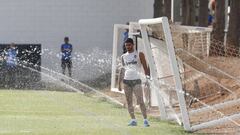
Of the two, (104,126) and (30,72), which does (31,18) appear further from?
(104,126)

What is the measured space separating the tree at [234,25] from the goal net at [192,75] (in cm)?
242

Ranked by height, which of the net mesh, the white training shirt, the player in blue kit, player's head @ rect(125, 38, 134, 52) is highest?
player's head @ rect(125, 38, 134, 52)

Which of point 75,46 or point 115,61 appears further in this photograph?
point 75,46

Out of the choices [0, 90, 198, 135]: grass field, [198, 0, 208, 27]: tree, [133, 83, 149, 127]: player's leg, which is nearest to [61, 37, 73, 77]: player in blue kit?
[0, 90, 198, 135]: grass field

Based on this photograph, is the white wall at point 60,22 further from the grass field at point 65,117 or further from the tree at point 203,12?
the grass field at point 65,117

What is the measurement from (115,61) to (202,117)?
23.8 feet

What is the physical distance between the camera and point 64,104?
21.6 meters

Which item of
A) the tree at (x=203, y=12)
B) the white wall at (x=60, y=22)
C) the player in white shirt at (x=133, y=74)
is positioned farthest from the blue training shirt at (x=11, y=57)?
the player in white shirt at (x=133, y=74)

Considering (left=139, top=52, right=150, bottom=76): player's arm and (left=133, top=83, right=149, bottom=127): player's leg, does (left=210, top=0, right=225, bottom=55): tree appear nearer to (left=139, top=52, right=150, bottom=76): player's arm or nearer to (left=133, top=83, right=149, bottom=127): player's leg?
(left=139, top=52, right=150, bottom=76): player's arm

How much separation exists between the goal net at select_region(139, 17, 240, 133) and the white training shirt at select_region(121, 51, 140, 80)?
67cm

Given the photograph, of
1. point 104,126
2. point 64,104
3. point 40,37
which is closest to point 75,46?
point 40,37

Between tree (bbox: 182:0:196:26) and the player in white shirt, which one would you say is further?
tree (bbox: 182:0:196:26)

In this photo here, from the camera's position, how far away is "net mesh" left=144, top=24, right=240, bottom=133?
17.1m

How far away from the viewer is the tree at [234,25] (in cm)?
2573
